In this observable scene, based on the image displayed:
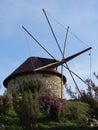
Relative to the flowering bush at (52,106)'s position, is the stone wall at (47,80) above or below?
above

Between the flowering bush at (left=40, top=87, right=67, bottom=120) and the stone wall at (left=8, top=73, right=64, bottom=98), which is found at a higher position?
the stone wall at (left=8, top=73, right=64, bottom=98)

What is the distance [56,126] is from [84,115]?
4.00 meters

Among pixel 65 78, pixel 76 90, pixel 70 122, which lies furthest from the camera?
pixel 65 78

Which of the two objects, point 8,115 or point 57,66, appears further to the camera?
point 57,66

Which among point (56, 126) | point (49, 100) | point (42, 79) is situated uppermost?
point (42, 79)

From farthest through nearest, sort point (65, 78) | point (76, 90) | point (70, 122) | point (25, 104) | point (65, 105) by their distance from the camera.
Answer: point (65, 78) → point (76, 90) → point (65, 105) → point (70, 122) → point (25, 104)

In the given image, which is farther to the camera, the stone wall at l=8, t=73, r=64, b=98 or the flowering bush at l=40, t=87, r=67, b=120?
the stone wall at l=8, t=73, r=64, b=98

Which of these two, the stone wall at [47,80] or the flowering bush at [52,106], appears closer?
the flowering bush at [52,106]

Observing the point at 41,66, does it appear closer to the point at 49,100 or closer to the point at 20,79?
the point at 20,79

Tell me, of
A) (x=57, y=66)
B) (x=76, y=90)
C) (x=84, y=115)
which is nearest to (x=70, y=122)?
(x=84, y=115)

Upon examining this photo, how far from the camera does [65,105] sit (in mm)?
30969

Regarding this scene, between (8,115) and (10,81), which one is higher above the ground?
(10,81)

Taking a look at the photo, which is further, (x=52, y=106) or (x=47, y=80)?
(x=47, y=80)

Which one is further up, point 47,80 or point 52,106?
point 47,80
